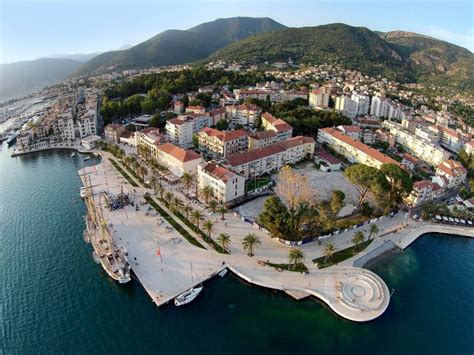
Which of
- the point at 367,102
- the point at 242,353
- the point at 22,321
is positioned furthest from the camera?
the point at 367,102

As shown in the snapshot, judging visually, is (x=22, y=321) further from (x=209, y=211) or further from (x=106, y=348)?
(x=209, y=211)

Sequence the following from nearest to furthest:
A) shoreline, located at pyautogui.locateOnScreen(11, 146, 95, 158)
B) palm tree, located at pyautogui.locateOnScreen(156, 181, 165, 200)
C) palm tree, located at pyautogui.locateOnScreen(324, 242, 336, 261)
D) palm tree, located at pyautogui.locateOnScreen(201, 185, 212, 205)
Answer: palm tree, located at pyautogui.locateOnScreen(324, 242, 336, 261), palm tree, located at pyautogui.locateOnScreen(201, 185, 212, 205), palm tree, located at pyautogui.locateOnScreen(156, 181, 165, 200), shoreline, located at pyautogui.locateOnScreen(11, 146, 95, 158)

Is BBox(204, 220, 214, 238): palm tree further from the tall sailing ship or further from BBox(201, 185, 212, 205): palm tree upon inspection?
the tall sailing ship

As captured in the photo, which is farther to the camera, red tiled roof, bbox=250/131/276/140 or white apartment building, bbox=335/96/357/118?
white apartment building, bbox=335/96/357/118

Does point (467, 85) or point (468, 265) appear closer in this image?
point (468, 265)

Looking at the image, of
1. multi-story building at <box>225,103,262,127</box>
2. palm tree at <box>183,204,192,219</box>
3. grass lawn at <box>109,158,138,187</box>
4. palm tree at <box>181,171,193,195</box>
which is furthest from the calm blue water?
multi-story building at <box>225,103,262,127</box>

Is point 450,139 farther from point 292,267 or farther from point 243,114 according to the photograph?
point 292,267

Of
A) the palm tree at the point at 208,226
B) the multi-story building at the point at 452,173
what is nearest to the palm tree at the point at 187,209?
the palm tree at the point at 208,226

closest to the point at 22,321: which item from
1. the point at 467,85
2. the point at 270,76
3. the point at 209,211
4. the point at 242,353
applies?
the point at 242,353
